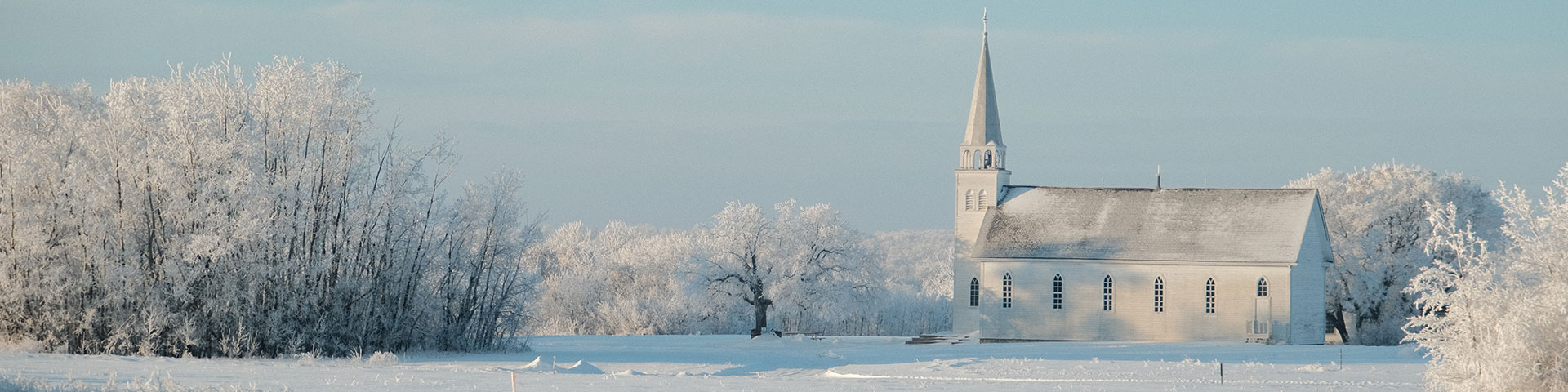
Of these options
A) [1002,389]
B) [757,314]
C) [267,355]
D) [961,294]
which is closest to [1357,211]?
[961,294]

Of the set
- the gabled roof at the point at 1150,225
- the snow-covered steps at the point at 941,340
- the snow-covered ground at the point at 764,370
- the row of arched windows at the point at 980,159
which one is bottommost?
the snow-covered ground at the point at 764,370

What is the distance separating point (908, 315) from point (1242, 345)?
30.4 m

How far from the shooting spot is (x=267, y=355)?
109 ft

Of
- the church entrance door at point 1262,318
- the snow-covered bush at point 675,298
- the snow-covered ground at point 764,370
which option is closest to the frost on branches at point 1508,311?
the snow-covered ground at point 764,370

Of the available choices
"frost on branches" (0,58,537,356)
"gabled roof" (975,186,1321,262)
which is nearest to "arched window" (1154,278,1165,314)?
"gabled roof" (975,186,1321,262)

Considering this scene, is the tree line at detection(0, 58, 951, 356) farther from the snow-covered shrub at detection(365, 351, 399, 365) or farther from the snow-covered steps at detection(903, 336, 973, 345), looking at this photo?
the snow-covered steps at detection(903, 336, 973, 345)

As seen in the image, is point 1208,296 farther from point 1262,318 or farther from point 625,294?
point 625,294

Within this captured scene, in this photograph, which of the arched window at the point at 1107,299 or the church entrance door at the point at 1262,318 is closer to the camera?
the church entrance door at the point at 1262,318

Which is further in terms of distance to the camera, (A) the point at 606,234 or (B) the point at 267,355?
(A) the point at 606,234

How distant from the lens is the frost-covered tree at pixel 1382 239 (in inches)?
2106

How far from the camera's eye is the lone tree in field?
55.5 metres

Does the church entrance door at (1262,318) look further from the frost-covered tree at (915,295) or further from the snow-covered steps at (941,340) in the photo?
the frost-covered tree at (915,295)

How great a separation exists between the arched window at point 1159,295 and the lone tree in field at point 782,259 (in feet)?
37.6

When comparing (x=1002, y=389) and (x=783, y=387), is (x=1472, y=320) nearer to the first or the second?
(x=1002, y=389)
